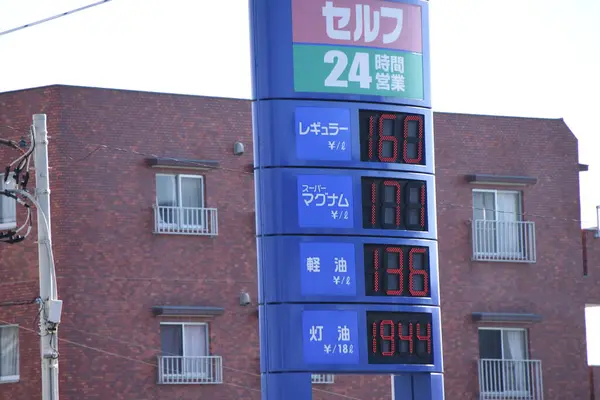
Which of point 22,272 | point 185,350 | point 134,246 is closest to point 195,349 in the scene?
point 185,350

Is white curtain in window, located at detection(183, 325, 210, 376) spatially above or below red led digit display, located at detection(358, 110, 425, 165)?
below

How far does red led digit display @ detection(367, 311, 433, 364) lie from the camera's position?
80.5 ft

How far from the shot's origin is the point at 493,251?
1686 inches

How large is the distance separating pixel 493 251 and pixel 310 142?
18.9 m

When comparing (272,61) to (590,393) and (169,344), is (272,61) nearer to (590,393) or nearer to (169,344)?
(169,344)

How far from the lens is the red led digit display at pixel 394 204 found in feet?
81.5

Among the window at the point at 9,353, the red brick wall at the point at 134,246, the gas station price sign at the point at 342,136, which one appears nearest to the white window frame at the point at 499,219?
the red brick wall at the point at 134,246

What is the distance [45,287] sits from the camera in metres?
27.9

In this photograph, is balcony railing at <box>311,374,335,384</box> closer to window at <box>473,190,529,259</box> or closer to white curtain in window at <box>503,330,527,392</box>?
white curtain in window at <box>503,330,527,392</box>

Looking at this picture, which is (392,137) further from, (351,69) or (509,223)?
(509,223)

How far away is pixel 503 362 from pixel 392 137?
719 inches

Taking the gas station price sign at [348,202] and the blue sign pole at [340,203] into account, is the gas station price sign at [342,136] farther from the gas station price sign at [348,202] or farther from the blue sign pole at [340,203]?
the gas station price sign at [348,202]

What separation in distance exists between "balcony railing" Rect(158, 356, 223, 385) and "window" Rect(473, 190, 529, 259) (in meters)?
7.99

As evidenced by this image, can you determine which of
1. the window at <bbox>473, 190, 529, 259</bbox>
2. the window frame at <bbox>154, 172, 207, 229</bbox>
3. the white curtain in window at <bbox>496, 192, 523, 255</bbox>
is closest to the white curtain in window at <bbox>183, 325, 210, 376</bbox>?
the window frame at <bbox>154, 172, 207, 229</bbox>
